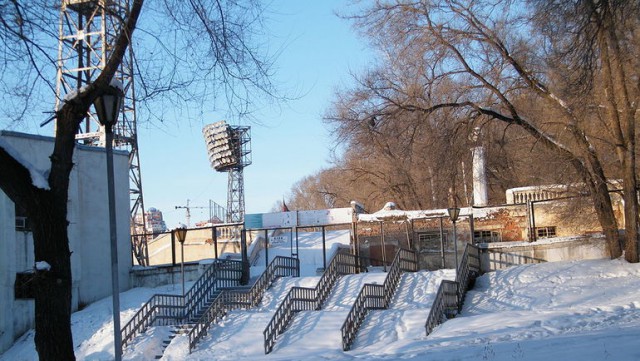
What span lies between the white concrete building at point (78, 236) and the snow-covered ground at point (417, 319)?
92 centimetres

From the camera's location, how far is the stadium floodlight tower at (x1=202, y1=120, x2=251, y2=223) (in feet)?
254

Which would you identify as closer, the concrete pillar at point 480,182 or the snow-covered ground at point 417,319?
the snow-covered ground at point 417,319

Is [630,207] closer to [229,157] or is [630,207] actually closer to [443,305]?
[443,305]

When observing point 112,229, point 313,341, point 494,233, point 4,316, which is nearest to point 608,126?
point 494,233

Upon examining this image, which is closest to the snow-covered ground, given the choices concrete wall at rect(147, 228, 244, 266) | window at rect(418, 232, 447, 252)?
window at rect(418, 232, 447, 252)

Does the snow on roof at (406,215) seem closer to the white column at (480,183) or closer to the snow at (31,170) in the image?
the white column at (480,183)

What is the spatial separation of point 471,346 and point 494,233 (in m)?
18.7

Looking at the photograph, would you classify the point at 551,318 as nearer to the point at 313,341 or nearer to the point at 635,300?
the point at 635,300

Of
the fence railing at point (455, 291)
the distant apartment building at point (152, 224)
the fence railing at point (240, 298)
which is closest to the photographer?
the fence railing at point (455, 291)

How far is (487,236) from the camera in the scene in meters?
30.7

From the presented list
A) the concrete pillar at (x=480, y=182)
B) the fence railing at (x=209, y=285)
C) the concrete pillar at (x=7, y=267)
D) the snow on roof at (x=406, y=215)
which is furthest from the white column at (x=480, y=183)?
the concrete pillar at (x=7, y=267)

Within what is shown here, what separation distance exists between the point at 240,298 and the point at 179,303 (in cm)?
242

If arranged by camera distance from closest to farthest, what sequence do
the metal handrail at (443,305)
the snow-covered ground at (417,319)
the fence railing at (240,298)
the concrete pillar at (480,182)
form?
the snow-covered ground at (417,319), the metal handrail at (443,305), the fence railing at (240,298), the concrete pillar at (480,182)

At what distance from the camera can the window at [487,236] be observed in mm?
30031
